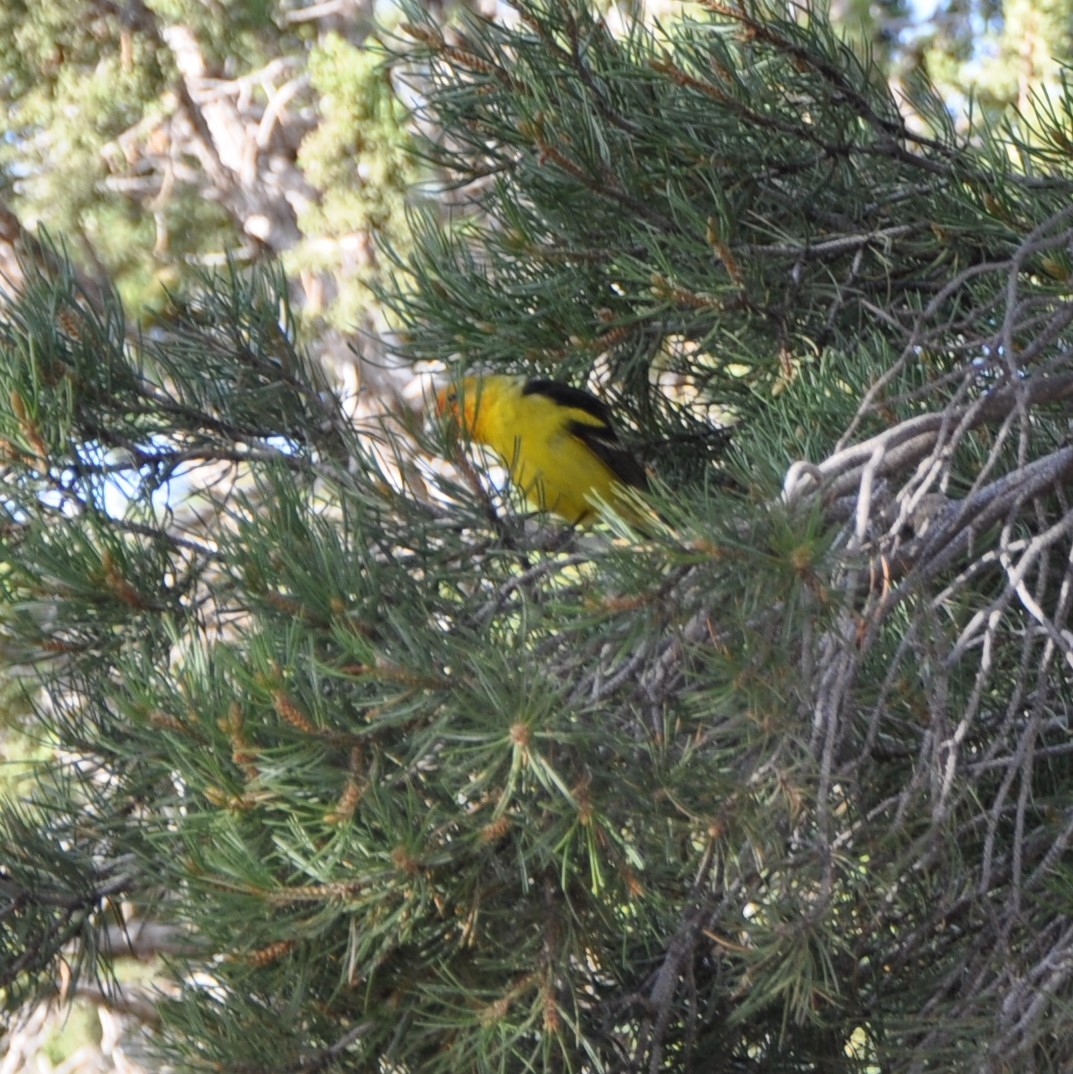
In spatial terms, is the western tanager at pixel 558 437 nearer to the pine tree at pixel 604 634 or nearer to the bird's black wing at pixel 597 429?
the bird's black wing at pixel 597 429

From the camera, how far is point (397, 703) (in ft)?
3.20

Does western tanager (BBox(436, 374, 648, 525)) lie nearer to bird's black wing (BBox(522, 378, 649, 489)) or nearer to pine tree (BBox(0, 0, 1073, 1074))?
bird's black wing (BBox(522, 378, 649, 489))

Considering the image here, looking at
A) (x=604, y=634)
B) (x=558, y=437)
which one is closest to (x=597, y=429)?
(x=558, y=437)

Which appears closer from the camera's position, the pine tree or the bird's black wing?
the pine tree

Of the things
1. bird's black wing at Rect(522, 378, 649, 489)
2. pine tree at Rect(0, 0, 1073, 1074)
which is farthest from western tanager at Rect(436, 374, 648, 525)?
pine tree at Rect(0, 0, 1073, 1074)

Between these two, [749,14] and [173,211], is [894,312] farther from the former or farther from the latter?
[173,211]

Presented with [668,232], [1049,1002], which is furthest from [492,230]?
[1049,1002]

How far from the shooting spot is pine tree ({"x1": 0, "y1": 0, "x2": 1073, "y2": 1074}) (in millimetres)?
959

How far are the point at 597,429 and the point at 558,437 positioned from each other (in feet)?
1.34

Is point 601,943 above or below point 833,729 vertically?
below

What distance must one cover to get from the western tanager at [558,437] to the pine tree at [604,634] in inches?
7.8

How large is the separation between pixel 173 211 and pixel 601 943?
601cm

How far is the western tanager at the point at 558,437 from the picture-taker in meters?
1.97

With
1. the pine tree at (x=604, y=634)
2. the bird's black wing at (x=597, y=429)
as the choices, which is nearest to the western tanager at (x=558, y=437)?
the bird's black wing at (x=597, y=429)
